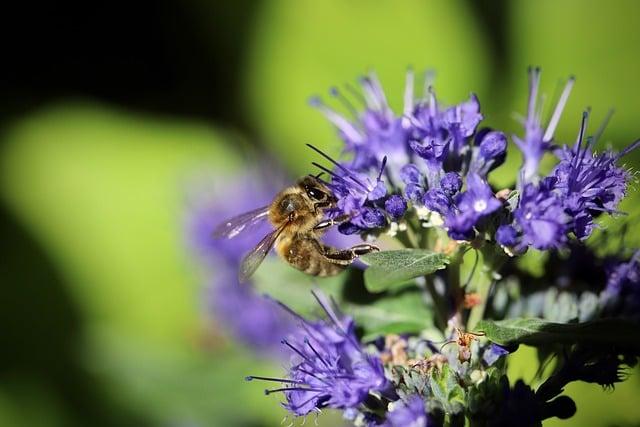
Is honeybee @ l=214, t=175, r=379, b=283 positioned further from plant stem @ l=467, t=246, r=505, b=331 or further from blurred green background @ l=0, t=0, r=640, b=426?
blurred green background @ l=0, t=0, r=640, b=426

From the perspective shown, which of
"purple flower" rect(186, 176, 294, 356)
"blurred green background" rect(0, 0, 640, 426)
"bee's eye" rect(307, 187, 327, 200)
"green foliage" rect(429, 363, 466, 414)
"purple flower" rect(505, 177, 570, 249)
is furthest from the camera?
"blurred green background" rect(0, 0, 640, 426)

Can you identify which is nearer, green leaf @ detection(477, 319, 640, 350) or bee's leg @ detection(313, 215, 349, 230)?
green leaf @ detection(477, 319, 640, 350)

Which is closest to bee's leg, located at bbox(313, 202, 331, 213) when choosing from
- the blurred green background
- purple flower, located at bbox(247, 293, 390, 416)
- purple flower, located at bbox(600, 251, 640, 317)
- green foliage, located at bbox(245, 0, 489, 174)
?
purple flower, located at bbox(247, 293, 390, 416)

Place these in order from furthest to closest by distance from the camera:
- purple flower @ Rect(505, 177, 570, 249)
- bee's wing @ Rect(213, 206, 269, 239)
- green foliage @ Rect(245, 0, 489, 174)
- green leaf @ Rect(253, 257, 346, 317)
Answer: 1. green foliage @ Rect(245, 0, 489, 174)
2. bee's wing @ Rect(213, 206, 269, 239)
3. green leaf @ Rect(253, 257, 346, 317)
4. purple flower @ Rect(505, 177, 570, 249)

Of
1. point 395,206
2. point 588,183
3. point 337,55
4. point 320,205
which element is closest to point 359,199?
point 395,206

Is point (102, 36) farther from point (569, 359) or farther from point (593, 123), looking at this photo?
point (569, 359)

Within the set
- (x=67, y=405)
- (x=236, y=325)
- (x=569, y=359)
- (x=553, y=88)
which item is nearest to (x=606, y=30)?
(x=553, y=88)
